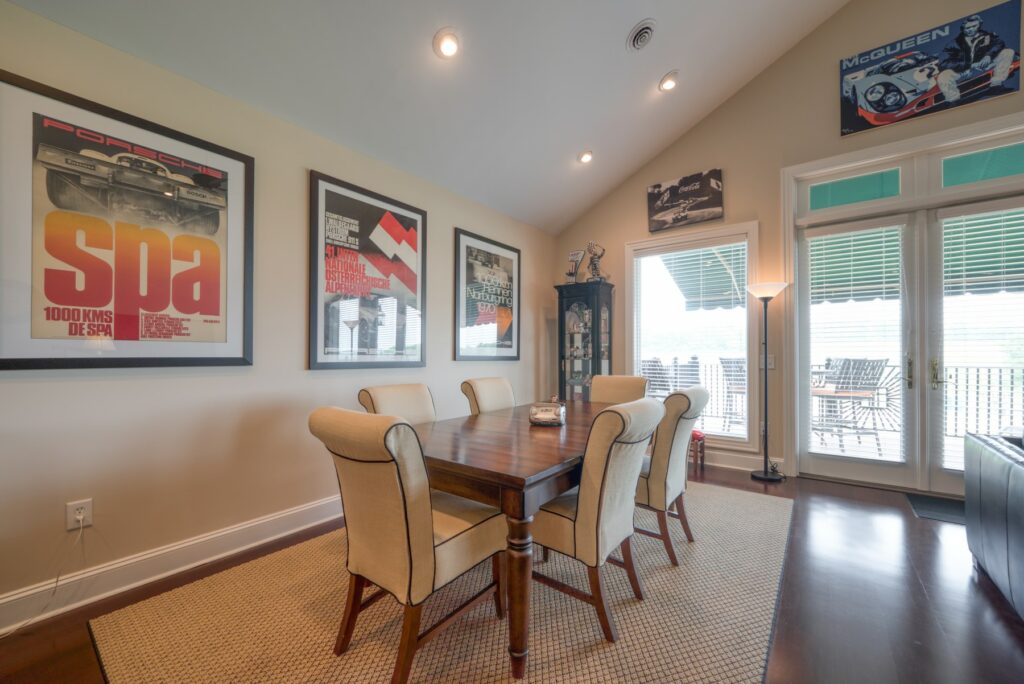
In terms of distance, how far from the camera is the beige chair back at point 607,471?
56.8 inches

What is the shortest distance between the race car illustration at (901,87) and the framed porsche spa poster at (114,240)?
15.2 feet

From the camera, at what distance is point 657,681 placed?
1.38m

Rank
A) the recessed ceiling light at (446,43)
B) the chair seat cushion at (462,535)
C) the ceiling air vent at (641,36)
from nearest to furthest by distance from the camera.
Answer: the chair seat cushion at (462,535) < the recessed ceiling light at (446,43) < the ceiling air vent at (641,36)

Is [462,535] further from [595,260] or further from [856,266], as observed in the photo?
[856,266]

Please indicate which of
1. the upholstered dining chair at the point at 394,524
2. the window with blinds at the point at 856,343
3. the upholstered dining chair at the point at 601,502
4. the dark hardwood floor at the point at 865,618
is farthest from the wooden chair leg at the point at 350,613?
the window with blinds at the point at 856,343

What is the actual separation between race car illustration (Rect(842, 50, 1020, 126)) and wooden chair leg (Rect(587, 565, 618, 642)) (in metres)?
4.15

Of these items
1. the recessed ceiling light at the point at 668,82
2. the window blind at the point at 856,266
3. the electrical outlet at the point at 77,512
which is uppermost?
the recessed ceiling light at the point at 668,82

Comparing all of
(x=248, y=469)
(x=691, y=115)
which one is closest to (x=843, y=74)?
(x=691, y=115)

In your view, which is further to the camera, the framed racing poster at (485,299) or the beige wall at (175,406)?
the framed racing poster at (485,299)

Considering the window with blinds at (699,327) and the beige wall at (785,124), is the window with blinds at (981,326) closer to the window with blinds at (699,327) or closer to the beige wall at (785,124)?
the beige wall at (785,124)

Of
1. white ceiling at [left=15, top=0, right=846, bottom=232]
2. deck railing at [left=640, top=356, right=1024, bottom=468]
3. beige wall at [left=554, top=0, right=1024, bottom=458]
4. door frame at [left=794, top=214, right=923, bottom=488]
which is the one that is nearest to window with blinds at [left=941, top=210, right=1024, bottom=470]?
deck railing at [left=640, top=356, right=1024, bottom=468]

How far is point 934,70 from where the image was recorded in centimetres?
312

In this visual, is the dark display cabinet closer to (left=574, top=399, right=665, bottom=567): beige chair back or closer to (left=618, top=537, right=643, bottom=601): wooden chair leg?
(left=618, top=537, right=643, bottom=601): wooden chair leg

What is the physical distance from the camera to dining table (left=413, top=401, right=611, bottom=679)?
1.36m
